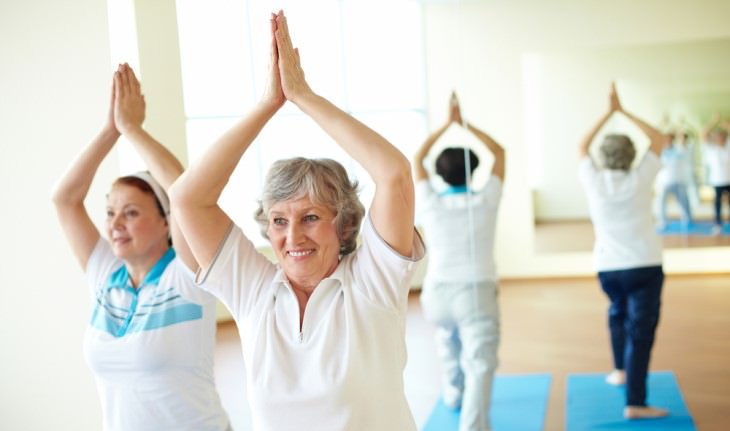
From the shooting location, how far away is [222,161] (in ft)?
4.45

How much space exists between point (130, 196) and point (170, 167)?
14cm

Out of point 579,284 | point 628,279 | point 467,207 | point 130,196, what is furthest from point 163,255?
point 579,284

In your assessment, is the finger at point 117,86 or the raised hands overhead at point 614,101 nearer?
the finger at point 117,86

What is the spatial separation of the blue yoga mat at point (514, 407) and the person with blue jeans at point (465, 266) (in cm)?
7

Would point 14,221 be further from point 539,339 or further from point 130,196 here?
point 539,339

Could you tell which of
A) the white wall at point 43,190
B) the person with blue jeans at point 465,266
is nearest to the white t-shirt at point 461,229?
the person with blue jeans at point 465,266

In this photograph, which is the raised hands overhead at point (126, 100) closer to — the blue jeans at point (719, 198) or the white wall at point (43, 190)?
the white wall at point (43, 190)

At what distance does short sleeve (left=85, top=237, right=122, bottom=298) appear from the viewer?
1904 mm

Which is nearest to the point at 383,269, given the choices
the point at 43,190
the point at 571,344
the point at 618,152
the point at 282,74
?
the point at 282,74

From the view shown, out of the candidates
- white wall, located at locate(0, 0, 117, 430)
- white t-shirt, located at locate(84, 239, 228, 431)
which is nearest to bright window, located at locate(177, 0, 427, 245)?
white wall, located at locate(0, 0, 117, 430)

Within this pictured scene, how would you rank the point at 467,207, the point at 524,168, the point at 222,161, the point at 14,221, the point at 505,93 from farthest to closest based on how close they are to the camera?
the point at 505,93 < the point at 524,168 < the point at 467,207 < the point at 14,221 < the point at 222,161

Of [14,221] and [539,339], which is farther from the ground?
[14,221]

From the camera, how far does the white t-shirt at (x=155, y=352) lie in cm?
173

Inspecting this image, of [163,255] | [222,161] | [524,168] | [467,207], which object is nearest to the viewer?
[222,161]
